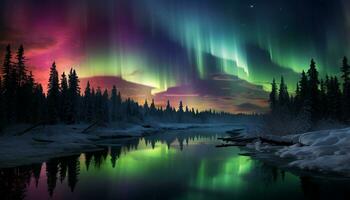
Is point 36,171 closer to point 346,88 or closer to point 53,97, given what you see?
point 53,97

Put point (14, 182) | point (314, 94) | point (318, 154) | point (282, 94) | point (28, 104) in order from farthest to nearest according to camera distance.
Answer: point (282, 94)
point (28, 104)
point (314, 94)
point (318, 154)
point (14, 182)

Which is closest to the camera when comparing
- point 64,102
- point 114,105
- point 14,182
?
point 14,182

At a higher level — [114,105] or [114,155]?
[114,105]

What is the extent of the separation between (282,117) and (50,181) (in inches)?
1738

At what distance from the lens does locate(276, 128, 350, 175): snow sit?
2231cm

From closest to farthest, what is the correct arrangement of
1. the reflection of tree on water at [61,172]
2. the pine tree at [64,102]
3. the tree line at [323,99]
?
the reflection of tree on water at [61,172], the tree line at [323,99], the pine tree at [64,102]

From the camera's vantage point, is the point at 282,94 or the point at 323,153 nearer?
the point at 323,153

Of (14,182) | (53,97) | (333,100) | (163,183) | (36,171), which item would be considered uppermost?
(53,97)

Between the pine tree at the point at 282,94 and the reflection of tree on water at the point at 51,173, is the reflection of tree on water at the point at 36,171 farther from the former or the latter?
the pine tree at the point at 282,94

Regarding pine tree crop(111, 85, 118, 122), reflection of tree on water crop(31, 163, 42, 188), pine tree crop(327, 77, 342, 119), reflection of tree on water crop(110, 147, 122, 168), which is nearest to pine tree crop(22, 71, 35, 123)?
reflection of tree on water crop(110, 147, 122, 168)

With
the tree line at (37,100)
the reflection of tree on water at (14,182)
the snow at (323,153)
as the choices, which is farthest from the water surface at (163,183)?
the tree line at (37,100)

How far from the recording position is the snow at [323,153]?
73.2ft

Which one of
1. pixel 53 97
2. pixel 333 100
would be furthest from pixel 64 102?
pixel 333 100

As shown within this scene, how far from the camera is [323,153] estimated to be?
84.2 ft
